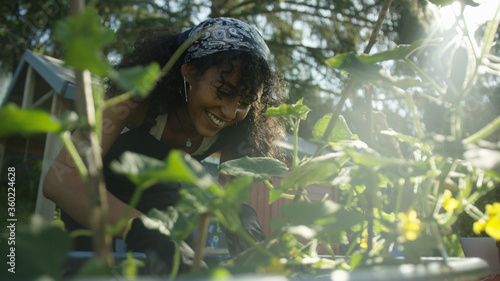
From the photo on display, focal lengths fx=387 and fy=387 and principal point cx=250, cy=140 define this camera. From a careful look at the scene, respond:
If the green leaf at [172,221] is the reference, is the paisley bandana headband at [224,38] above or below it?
above

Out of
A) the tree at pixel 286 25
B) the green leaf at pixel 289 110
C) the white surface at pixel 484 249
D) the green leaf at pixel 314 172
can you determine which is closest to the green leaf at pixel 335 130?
the green leaf at pixel 289 110

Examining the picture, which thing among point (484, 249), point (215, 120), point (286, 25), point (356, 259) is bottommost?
point (484, 249)

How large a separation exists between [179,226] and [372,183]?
20cm

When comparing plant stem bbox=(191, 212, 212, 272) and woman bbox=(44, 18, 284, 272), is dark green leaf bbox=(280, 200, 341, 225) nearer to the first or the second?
plant stem bbox=(191, 212, 212, 272)

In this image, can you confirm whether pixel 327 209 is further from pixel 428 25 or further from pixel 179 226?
pixel 428 25

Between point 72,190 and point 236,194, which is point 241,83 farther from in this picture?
point 236,194

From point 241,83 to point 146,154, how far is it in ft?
1.54

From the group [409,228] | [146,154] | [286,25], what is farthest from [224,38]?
[286,25]

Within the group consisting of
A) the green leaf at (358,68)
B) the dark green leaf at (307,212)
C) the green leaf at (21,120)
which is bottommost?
the dark green leaf at (307,212)

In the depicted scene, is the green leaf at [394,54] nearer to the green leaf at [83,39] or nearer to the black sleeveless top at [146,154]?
the green leaf at [83,39]

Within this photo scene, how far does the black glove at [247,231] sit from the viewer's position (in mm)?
720

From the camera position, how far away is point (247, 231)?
0.79 meters

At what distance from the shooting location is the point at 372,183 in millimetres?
382

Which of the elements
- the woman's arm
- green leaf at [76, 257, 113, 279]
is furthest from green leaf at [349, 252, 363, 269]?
the woman's arm
